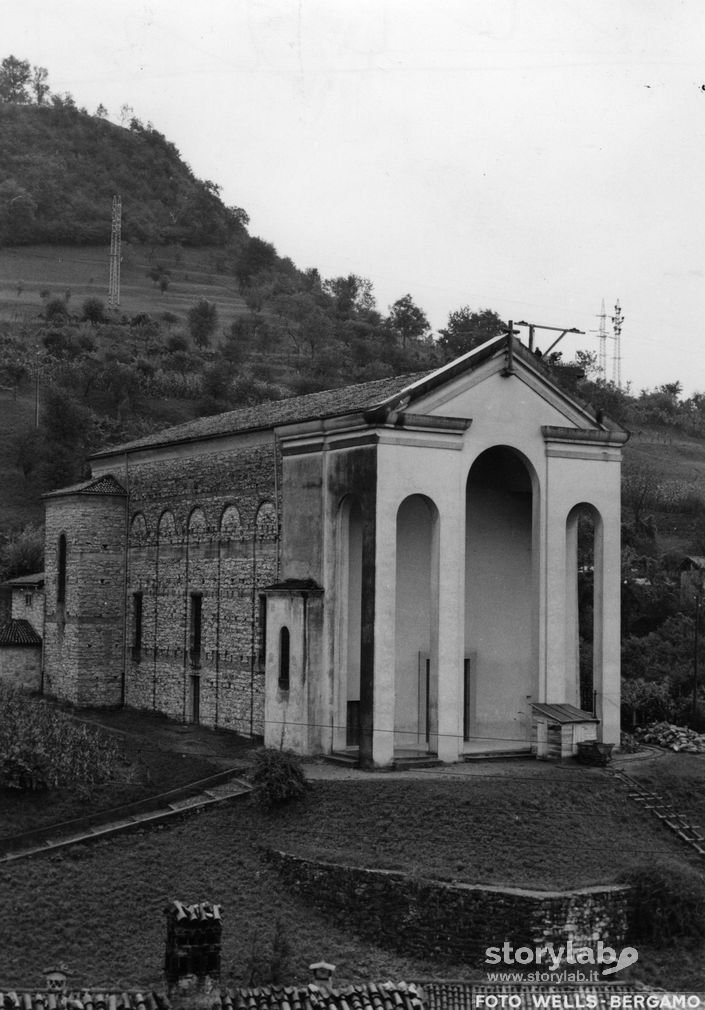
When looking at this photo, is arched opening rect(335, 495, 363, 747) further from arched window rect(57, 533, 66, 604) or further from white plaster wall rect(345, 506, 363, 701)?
arched window rect(57, 533, 66, 604)

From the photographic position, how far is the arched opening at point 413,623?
29.2 metres

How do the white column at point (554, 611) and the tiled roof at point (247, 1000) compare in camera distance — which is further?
the white column at point (554, 611)

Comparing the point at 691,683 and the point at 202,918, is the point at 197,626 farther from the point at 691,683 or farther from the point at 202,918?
the point at 202,918

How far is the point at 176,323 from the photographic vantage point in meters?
98.2

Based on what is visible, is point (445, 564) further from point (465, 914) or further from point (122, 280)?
point (122, 280)

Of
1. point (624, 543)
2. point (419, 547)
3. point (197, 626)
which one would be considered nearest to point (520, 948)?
point (419, 547)

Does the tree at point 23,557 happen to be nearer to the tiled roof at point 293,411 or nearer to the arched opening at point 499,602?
the tiled roof at point 293,411

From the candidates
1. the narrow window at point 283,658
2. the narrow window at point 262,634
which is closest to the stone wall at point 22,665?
the narrow window at point 262,634

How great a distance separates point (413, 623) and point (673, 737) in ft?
23.7

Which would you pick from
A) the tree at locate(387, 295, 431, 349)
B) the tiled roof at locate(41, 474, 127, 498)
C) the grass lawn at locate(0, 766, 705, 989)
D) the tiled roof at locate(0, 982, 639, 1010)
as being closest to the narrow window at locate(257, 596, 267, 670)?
the grass lawn at locate(0, 766, 705, 989)

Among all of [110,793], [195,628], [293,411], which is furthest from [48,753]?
[293,411]

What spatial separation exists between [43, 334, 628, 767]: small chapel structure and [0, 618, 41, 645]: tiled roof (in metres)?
5.68

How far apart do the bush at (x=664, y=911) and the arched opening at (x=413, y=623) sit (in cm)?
794

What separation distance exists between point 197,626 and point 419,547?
7265 millimetres
